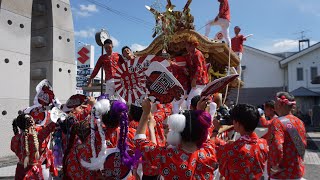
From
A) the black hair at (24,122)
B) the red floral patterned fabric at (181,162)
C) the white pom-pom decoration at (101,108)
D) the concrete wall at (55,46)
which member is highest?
the concrete wall at (55,46)

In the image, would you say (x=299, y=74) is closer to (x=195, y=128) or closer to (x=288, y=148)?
(x=288, y=148)

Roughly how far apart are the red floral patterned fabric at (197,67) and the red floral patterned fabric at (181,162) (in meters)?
2.55

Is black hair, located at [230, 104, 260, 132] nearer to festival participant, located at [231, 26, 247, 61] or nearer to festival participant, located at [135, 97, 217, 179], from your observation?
festival participant, located at [135, 97, 217, 179]

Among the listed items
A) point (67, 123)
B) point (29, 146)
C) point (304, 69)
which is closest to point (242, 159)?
point (67, 123)

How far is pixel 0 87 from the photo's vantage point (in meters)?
8.53

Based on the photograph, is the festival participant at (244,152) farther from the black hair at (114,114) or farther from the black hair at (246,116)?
the black hair at (114,114)

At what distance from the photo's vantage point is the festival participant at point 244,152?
2.75m

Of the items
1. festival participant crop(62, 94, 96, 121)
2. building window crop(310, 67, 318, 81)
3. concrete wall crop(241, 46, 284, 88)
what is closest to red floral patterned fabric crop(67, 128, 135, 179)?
festival participant crop(62, 94, 96, 121)

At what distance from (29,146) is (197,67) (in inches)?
102

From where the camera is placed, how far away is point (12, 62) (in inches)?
350

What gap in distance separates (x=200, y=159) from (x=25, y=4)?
8.81m

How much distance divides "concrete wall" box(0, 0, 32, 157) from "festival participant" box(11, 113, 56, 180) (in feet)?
17.1

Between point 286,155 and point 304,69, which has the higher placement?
point 304,69

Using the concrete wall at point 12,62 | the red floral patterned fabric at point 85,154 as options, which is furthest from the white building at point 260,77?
the red floral patterned fabric at point 85,154
